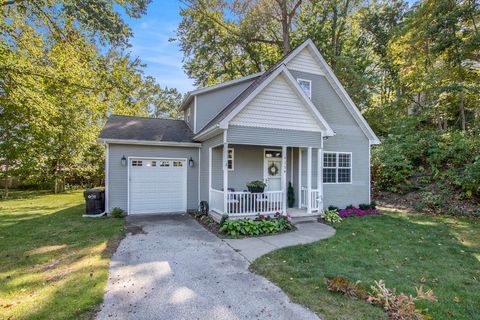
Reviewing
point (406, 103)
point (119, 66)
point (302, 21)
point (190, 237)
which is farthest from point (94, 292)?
point (302, 21)

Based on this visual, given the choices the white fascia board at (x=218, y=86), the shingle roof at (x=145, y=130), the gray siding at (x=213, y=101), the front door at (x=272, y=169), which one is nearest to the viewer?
the shingle roof at (x=145, y=130)

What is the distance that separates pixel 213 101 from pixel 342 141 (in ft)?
19.6

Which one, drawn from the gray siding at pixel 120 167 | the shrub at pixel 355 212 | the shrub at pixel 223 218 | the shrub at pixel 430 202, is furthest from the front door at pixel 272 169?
the shrub at pixel 430 202

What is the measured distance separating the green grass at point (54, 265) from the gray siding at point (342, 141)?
845 centimetres

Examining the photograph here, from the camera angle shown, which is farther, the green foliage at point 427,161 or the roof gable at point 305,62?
the green foliage at point 427,161

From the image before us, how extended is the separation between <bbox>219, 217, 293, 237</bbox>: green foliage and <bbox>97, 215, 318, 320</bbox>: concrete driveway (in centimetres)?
82

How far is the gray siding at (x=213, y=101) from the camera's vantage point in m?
11.6

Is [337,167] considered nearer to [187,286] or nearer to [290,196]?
[290,196]

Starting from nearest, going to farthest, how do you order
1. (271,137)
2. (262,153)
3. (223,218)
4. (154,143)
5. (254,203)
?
(223,218) → (271,137) → (254,203) → (154,143) → (262,153)

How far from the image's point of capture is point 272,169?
10.9 meters

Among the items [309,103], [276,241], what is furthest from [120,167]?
[309,103]

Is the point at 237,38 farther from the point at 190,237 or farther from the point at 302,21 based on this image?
the point at 190,237

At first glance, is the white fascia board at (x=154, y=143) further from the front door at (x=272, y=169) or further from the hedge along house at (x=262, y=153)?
the front door at (x=272, y=169)

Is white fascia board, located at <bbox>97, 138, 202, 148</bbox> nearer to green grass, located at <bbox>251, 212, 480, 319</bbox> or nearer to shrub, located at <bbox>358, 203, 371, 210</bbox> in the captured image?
green grass, located at <bbox>251, 212, 480, 319</bbox>
